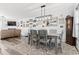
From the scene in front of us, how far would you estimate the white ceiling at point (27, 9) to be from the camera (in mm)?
2373

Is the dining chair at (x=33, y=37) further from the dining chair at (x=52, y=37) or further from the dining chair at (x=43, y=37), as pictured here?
the dining chair at (x=52, y=37)

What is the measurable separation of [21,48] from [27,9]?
0.82 meters

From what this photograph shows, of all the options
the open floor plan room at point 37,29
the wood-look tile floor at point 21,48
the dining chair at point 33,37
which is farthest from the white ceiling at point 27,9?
the wood-look tile floor at point 21,48

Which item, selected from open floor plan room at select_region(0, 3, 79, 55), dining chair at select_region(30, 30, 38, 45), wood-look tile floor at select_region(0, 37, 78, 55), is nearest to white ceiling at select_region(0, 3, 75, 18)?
open floor plan room at select_region(0, 3, 79, 55)

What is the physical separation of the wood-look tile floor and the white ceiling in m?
0.51

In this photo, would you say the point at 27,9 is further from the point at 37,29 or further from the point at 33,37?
the point at 33,37

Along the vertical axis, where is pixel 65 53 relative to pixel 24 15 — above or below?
below

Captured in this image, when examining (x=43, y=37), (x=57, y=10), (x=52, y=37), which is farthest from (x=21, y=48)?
(x=57, y=10)

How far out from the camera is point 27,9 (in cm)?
245

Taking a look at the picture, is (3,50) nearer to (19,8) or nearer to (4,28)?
(4,28)

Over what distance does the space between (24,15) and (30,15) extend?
0.41ft

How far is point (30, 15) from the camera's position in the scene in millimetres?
2451

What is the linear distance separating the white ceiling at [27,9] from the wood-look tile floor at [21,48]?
51 cm
